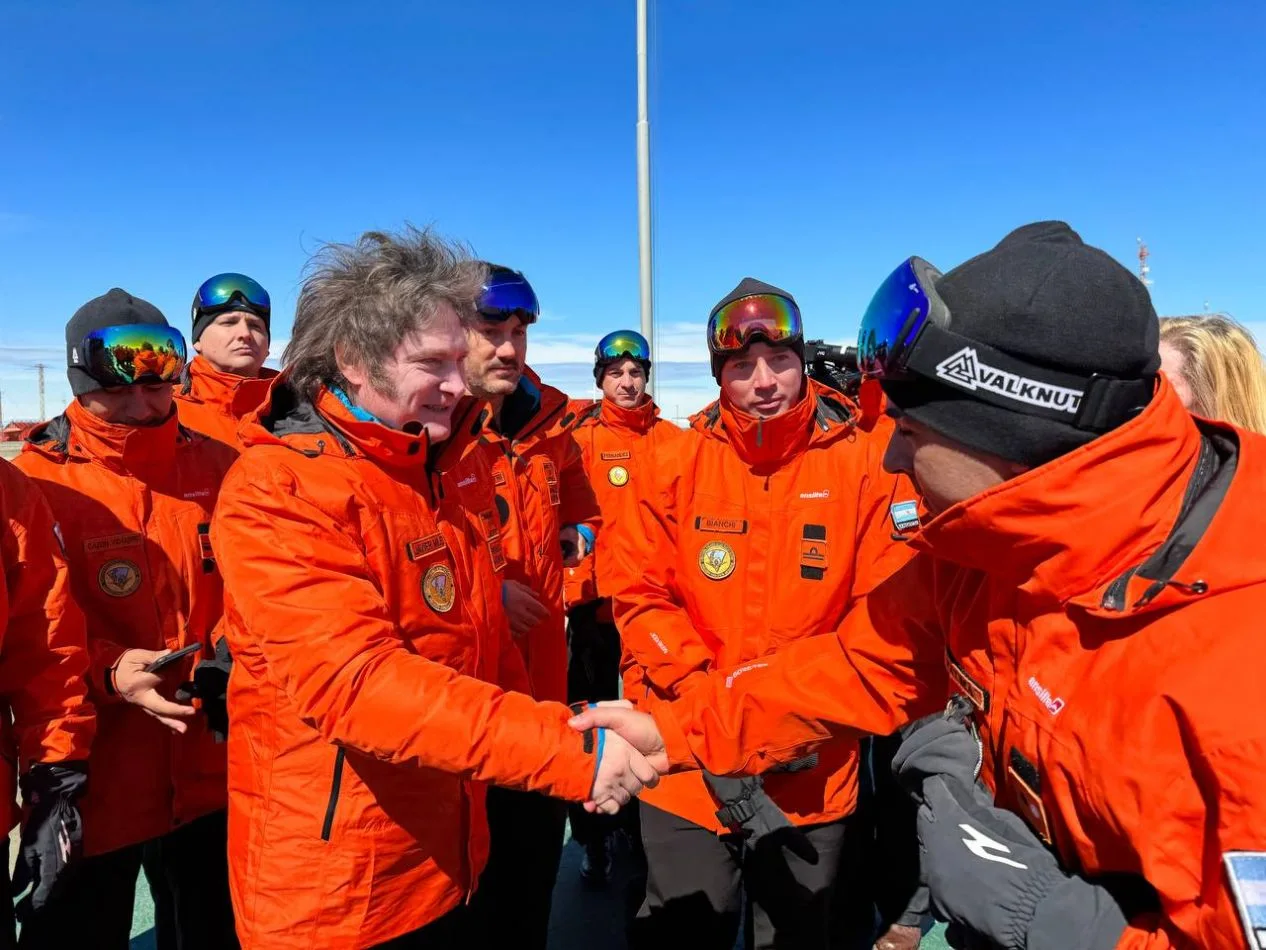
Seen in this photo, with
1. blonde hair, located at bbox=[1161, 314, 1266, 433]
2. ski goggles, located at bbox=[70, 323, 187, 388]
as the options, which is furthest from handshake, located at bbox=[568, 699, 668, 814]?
blonde hair, located at bbox=[1161, 314, 1266, 433]

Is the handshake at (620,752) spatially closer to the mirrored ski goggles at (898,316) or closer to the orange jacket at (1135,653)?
the orange jacket at (1135,653)

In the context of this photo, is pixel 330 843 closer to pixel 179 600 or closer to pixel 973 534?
pixel 179 600

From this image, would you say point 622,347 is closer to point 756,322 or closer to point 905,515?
point 756,322

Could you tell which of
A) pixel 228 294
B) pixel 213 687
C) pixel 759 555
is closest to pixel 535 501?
pixel 759 555

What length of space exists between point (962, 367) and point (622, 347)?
5.54 meters

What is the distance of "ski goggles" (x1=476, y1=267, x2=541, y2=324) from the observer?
3.41 meters

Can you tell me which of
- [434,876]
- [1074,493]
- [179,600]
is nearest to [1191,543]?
[1074,493]

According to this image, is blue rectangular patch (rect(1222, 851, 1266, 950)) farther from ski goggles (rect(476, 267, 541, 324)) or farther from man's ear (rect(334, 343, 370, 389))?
ski goggles (rect(476, 267, 541, 324))

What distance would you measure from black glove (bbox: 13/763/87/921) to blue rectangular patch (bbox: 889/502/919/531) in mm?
2868

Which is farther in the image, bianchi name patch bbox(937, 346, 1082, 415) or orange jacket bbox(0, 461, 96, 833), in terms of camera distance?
orange jacket bbox(0, 461, 96, 833)

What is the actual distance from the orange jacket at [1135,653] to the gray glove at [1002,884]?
0.04 meters

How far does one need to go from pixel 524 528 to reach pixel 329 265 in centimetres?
154

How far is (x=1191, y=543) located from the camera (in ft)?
4.18

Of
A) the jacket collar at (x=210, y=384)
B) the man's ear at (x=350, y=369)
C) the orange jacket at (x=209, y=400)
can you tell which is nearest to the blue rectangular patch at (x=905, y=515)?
the man's ear at (x=350, y=369)
